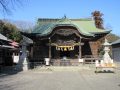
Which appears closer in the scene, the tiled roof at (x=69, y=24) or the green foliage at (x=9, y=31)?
the tiled roof at (x=69, y=24)

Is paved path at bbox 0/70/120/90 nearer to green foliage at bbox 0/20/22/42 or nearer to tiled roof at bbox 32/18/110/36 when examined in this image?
tiled roof at bbox 32/18/110/36

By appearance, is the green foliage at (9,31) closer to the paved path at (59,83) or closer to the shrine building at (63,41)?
the shrine building at (63,41)

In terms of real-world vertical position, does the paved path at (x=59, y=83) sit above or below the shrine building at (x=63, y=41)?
below

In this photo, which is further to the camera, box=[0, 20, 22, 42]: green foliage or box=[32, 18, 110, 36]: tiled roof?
box=[0, 20, 22, 42]: green foliage

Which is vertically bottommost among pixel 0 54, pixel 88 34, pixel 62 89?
pixel 62 89

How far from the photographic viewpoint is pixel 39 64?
40281 mm

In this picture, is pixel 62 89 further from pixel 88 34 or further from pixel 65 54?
pixel 65 54

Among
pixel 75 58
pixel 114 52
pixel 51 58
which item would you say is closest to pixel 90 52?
pixel 75 58

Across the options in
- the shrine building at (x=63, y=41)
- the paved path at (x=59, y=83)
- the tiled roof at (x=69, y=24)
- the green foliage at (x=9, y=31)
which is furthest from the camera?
the green foliage at (x=9, y=31)

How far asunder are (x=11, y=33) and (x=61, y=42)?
24.2 m

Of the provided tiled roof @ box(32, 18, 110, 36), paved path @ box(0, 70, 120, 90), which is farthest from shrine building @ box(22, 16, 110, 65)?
paved path @ box(0, 70, 120, 90)

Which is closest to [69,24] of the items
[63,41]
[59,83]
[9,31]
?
[63,41]

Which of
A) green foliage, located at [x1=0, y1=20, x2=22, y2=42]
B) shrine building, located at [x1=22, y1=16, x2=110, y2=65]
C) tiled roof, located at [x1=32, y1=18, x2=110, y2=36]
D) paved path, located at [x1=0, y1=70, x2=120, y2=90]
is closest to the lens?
paved path, located at [x1=0, y1=70, x2=120, y2=90]

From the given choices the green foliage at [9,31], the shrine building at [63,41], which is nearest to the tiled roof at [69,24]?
the shrine building at [63,41]
